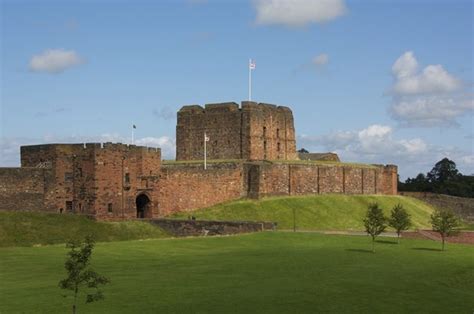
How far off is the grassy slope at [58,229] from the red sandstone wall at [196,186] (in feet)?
23.1

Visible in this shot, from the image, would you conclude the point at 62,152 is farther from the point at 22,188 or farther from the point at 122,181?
the point at 122,181

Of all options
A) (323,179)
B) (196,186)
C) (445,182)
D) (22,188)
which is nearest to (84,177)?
(22,188)

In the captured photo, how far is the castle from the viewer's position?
5250 centimetres

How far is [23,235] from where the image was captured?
1750 inches

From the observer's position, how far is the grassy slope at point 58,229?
44.2 m

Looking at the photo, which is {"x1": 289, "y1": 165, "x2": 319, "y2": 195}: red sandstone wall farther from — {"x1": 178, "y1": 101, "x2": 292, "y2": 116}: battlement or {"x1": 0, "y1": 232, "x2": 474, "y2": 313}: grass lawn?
{"x1": 0, "y1": 232, "x2": 474, "y2": 313}: grass lawn

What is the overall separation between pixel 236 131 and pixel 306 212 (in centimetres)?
1224

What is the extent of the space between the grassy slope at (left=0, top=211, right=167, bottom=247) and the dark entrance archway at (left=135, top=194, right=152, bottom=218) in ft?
15.8

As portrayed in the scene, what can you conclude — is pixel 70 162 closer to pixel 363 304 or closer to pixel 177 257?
pixel 177 257

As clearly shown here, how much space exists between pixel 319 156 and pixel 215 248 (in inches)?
1984

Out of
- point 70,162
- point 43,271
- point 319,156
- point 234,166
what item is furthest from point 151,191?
point 319,156

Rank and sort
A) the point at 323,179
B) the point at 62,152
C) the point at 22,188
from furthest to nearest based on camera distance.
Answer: the point at 323,179 < the point at 62,152 < the point at 22,188

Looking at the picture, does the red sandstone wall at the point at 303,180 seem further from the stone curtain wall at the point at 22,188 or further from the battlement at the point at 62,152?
the stone curtain wall at the point at 22,188

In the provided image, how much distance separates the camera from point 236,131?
239 feet
